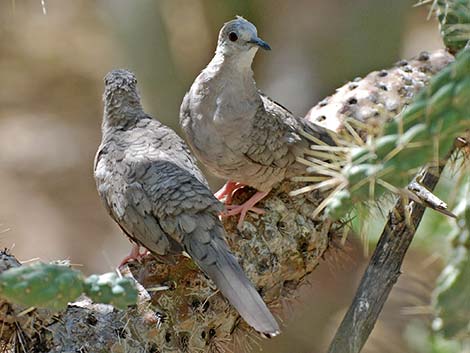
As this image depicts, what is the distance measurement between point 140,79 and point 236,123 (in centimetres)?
338

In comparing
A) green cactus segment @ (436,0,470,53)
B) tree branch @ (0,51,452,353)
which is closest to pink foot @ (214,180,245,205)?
tree branch @ (0,51,452,353)

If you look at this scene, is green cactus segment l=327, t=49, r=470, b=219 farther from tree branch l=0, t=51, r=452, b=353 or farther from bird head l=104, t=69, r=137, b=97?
bird head l=104, t=69, r=137, b=97

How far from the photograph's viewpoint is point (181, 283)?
3.38m

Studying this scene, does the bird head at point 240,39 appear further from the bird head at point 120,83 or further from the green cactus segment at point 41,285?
the green cactus segment at point 41,285

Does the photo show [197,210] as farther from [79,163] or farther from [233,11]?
[79,163]

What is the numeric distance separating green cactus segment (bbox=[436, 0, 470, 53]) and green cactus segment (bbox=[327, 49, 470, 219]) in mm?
1371

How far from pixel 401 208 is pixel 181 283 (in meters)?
0.93

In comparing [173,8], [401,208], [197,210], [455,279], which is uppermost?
[173,8]

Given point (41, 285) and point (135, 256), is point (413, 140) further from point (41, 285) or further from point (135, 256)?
point (135, 256)

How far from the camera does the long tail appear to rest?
119 inches

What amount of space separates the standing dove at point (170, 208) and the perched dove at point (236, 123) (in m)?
0.15

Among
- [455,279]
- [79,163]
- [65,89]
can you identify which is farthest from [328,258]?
[65,89]

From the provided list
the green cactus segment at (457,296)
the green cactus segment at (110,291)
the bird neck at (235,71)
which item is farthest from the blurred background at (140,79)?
the green cactus segment at (110,291)

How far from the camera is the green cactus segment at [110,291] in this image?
7.67 ft
